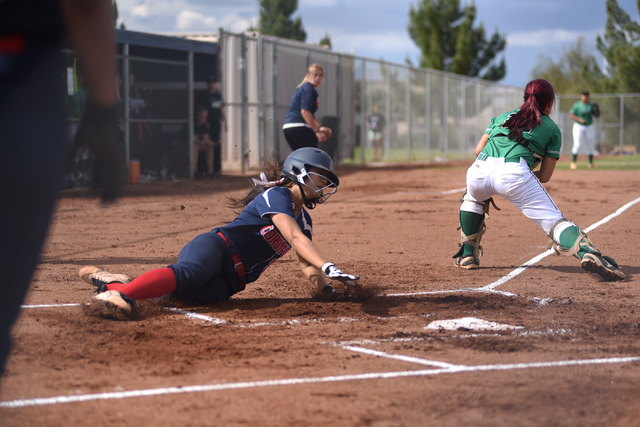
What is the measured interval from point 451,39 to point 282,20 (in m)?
18.6

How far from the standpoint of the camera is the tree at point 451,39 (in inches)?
1829

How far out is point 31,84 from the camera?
6.23ft

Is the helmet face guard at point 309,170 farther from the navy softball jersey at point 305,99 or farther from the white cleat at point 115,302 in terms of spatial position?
the navy softball jersey at point 305,99

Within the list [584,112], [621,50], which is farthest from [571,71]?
[584,112]

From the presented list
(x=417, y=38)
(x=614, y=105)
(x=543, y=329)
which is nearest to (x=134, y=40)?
(x=543, y=329)

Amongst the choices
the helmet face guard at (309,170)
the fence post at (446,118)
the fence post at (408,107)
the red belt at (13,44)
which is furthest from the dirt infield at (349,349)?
the fence post at (446,118)

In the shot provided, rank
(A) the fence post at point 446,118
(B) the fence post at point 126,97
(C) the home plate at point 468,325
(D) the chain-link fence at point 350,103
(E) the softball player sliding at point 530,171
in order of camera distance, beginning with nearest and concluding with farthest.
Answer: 1. (C) the home plate at point 468,325
2. (E) the softball player sliding at point 530,171
3. (B) the fence post at point 126,97
4. (D) the chain-link fence at point 350,103
5. (A) the fence post at point 446,118

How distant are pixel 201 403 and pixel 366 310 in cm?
A: 199

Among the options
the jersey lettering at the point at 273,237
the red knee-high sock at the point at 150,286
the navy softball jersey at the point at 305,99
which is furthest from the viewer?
the navy softball jersey at the point at 305,99

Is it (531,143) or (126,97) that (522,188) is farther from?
(126,97)

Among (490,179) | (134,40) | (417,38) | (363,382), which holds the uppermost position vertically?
(417,38)

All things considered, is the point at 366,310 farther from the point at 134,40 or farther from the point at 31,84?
the point at 134,40

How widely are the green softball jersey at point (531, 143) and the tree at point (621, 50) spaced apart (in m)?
41.2

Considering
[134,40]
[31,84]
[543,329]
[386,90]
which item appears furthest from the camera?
[386,90]
